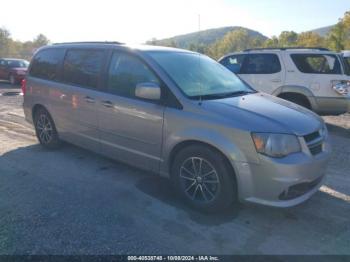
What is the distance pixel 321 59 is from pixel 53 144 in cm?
626

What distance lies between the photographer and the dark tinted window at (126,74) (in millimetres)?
4234

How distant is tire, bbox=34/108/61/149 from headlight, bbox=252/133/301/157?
12.3 ft

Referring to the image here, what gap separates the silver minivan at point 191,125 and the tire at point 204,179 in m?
0.01

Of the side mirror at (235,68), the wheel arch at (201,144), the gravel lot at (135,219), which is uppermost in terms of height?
the side mirror at (235,68)

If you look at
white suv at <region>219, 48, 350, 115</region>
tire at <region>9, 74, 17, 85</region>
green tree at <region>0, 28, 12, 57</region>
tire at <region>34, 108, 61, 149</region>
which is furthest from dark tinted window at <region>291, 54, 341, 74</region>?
green tree at <region>0, 28, 12, 57</region>

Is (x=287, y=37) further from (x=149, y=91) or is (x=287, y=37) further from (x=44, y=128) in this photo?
(x=149, y=91)

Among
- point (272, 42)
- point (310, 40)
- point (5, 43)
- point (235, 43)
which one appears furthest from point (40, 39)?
point (310, 40)

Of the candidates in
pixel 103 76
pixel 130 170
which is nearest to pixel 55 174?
pixel 130 170

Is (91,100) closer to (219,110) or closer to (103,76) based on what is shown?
(103,76)

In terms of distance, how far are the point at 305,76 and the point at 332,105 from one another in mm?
914

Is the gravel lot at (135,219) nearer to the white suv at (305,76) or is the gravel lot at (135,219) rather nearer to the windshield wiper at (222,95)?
the windshield wiper at (222,95)

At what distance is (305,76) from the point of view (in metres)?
8.08

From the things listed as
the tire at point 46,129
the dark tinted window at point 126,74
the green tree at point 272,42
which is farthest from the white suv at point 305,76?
the green tree at point 272,42

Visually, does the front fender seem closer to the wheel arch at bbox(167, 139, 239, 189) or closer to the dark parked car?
the wheel arch at bbox(167, 139, 239, 189)
